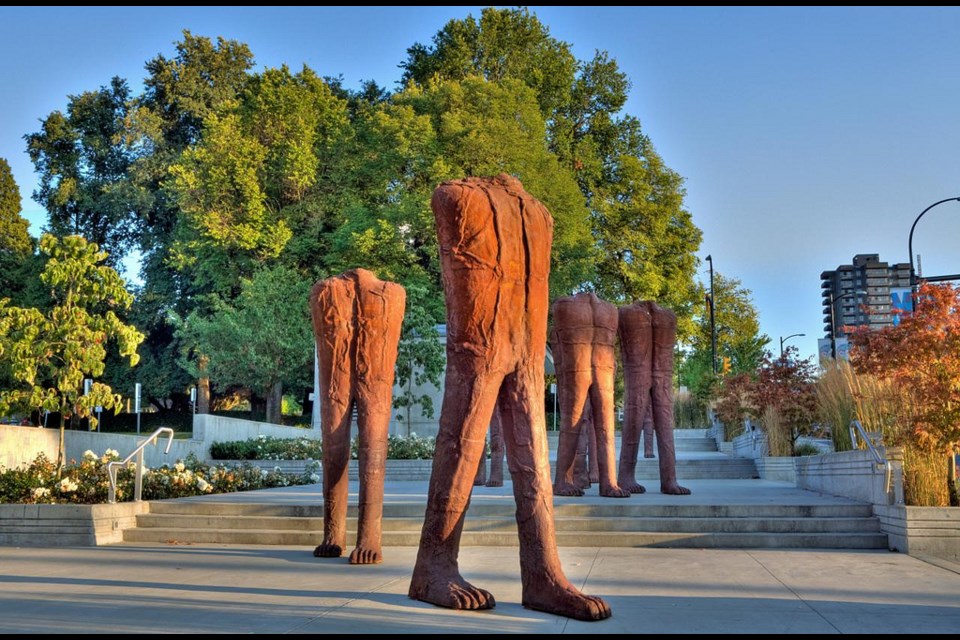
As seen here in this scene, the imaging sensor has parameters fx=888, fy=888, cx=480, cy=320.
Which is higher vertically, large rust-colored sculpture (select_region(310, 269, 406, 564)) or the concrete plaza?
large rust-colored sculpture (select_region(310, 269, 406, 564))

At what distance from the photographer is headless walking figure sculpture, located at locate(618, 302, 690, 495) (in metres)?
12.9

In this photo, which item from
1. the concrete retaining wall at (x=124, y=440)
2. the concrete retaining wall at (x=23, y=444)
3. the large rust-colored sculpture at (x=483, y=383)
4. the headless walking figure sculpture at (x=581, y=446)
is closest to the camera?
the large rust-colored sculpture at (x=483, y=383)

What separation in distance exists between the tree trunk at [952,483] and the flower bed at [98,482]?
10.3m

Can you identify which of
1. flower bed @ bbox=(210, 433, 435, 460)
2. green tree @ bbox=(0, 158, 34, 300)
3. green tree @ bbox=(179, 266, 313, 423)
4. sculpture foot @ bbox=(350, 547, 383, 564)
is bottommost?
sculpture foot @ bbox=(350, 547, 383, 564)

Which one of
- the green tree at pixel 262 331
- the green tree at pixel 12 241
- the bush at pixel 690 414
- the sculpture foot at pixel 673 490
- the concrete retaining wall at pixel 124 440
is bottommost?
the sculpture foot at pixel 673 490

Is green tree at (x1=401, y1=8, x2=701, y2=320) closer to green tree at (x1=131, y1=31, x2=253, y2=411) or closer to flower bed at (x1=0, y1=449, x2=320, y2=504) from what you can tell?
green tree at (x1=131, y1=31, x2=253, y2=411)

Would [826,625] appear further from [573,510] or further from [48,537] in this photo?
[48,537]

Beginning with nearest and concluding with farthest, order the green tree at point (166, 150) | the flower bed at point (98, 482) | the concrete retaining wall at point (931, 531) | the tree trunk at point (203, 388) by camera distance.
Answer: the concrete retaining wall at point (931, 531)
the flower bed at point (98, 482)
the tree trunk at point (203, 388)
the green tree at point (166, 150)

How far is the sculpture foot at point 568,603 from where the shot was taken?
5.63 metres

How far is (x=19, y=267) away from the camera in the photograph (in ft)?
141

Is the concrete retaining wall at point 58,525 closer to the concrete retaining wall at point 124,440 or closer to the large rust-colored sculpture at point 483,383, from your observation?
the concrete retaining wall at point 124,440

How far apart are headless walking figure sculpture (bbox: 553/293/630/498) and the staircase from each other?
107 centimetres

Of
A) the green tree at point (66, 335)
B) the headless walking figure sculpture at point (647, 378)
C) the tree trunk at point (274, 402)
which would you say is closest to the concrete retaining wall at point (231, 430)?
the green tree at point (66, 335)

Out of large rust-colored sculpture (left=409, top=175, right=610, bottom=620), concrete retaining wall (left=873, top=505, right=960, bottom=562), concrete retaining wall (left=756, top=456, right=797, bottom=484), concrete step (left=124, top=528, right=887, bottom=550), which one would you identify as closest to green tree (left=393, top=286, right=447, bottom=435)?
concrete retaining wall (left=756, top=456, right=797, bottom=484)
